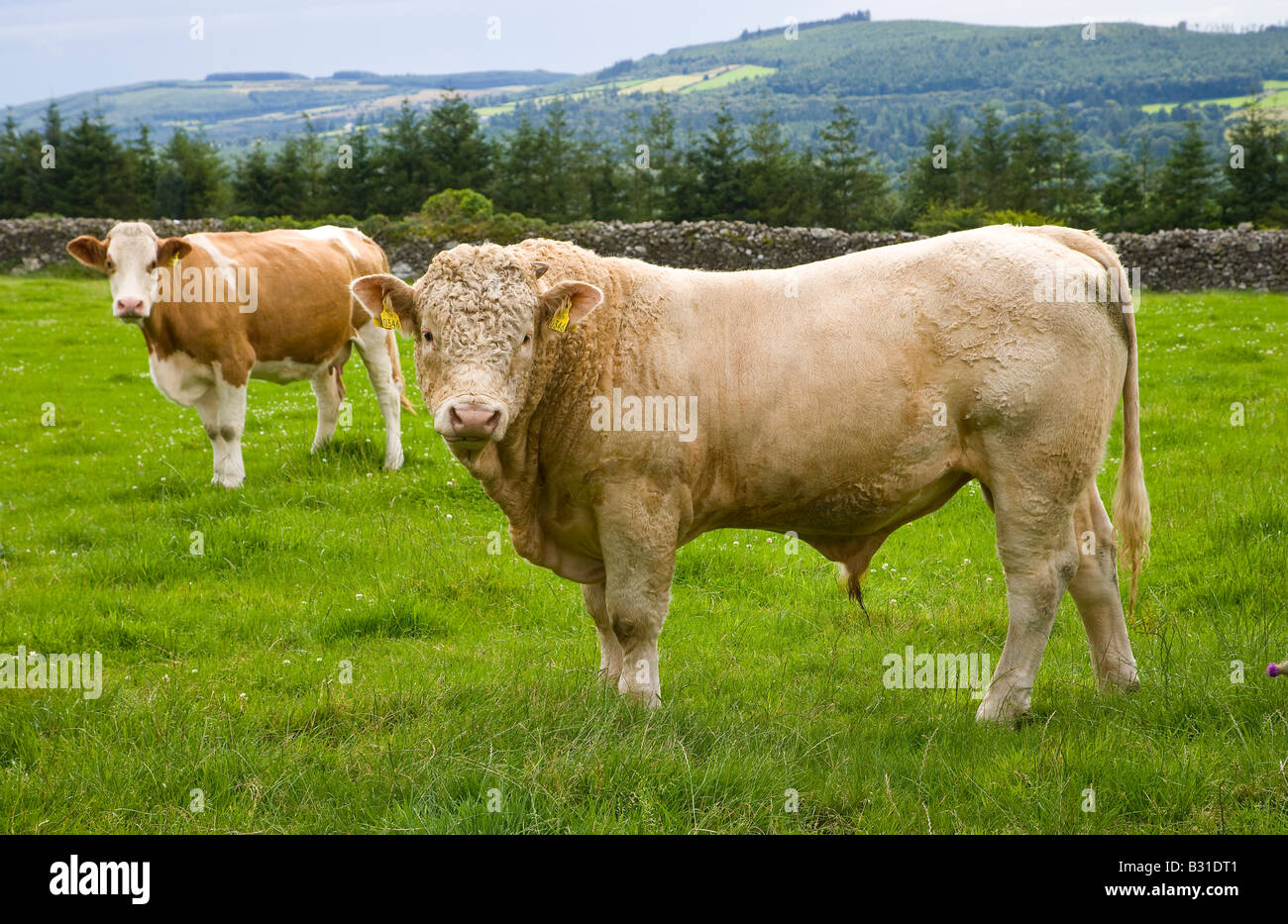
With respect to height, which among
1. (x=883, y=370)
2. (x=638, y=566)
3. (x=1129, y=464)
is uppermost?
(x=883, y=370)

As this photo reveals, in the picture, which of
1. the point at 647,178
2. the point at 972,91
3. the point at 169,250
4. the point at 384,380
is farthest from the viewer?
the point at 972,91

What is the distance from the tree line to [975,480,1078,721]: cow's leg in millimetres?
30992

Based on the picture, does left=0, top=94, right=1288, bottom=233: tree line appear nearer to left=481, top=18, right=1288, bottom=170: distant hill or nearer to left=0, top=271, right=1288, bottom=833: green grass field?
left=0, top=271, right=1288, bottom=833: green grass field

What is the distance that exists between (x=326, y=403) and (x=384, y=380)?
71 centimetres

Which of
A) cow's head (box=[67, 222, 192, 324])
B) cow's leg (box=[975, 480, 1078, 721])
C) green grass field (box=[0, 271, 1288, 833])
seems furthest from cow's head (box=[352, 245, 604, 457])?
cow's head (box=[67, 222, 192, 324])

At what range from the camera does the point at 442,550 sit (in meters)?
7.75

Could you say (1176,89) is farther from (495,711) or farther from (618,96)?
(495,711)

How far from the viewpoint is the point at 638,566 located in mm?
4746

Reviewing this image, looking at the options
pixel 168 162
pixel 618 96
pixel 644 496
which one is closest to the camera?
pixel 644 496

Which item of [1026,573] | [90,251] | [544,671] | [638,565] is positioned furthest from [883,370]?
[90,251]

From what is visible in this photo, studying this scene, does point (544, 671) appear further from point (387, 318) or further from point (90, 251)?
point (90, 251)
